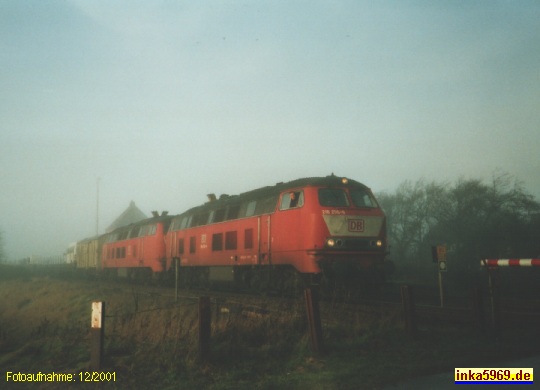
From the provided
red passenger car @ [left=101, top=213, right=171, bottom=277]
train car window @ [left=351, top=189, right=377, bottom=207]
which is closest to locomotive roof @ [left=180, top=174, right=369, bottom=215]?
train car window @ [left=351, top=189, right=377, bottom=207]

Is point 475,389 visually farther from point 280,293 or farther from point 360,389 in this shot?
point 280,293

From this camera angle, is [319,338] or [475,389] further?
[319,338]

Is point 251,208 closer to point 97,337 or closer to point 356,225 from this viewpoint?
point 356,225

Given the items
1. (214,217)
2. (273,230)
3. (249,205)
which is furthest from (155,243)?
(273,230)

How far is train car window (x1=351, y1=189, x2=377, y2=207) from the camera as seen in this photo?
14730 mm

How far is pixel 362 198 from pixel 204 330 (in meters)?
8.52

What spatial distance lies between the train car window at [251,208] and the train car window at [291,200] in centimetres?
204

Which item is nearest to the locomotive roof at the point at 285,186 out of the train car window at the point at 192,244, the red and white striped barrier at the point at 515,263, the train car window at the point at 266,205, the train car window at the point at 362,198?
the train car window at the point at 266,205

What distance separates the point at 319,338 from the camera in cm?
799

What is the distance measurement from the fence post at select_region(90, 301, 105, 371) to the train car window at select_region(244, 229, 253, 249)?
9.07 meters

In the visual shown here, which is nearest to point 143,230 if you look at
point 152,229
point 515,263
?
point 152,229

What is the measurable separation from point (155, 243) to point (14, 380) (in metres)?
19.5

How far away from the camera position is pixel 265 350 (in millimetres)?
8273

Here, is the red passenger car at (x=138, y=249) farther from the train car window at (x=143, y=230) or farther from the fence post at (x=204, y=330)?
the fence post at (x=204, y=330)
